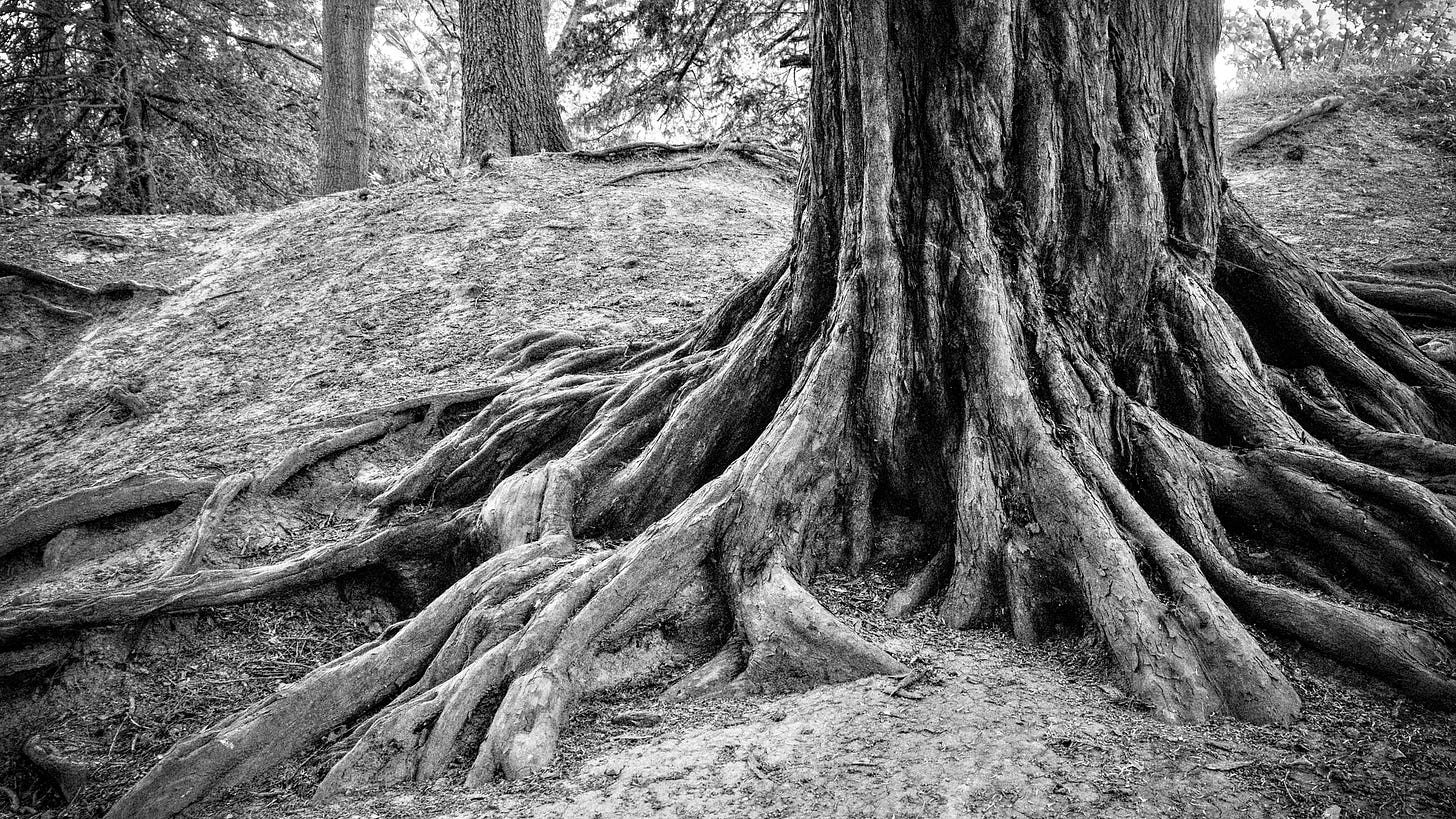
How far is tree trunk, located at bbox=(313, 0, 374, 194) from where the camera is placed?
435 inches

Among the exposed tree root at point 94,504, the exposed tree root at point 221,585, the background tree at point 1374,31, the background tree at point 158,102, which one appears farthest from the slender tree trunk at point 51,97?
the background tree at point 1374,31

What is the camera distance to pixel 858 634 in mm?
3123

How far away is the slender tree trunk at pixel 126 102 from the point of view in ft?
38.4

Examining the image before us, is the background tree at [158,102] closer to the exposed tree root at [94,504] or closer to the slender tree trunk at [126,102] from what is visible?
the slender tree trunk at [126,102]

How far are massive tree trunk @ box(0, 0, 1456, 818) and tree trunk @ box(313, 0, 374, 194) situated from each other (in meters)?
8.25

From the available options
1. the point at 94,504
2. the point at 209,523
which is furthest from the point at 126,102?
the point at 209,523

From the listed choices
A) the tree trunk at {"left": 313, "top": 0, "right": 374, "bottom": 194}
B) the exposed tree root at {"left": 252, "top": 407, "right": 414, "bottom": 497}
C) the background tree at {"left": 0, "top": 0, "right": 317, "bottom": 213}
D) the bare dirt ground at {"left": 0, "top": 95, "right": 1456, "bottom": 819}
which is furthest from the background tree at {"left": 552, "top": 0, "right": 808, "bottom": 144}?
the exposed tree root at {"left": 252, "top": 407, "right": 414, "bottom": 497}

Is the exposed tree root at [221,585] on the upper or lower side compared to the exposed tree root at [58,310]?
lower

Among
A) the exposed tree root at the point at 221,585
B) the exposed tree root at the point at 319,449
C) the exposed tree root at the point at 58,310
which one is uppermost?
the exposed tree root at the point at 58,310

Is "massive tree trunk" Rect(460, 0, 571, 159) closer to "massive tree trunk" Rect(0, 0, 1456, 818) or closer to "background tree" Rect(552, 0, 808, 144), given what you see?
"background tree" Rect(552, 0, 808, 144)

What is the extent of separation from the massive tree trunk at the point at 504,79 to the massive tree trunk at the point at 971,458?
6.61 metres

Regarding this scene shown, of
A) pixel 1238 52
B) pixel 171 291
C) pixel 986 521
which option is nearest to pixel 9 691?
pixel 986 521

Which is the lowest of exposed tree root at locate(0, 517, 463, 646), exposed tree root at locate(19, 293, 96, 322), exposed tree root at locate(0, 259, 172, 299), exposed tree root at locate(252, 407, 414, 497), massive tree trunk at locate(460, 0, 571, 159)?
exposed tree root at locate(0, 517, 463, 646)

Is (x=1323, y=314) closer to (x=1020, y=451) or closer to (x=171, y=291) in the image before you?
(x=1020, y=451)
